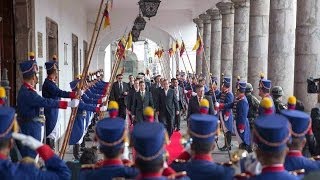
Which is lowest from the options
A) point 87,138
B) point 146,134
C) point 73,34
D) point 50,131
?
point 87,138

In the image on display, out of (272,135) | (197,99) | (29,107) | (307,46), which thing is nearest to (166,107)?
(197,99)

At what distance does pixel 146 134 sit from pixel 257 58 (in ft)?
30.2

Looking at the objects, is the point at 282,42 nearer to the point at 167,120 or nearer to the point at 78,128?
the point at 167,120

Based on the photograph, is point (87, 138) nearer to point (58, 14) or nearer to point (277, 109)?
point (58, 14)

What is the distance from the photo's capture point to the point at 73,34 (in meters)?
16.6

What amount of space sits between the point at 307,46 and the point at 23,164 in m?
5.73

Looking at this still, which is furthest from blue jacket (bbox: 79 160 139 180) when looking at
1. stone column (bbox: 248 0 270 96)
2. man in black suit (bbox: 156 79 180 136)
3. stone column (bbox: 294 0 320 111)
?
stone column (bbox: 248 0 270 96)

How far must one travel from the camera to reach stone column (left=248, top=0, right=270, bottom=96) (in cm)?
1188

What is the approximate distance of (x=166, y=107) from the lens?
11.7 meters

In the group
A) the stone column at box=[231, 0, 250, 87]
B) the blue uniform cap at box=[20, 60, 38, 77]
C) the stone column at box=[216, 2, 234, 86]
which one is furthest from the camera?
the stone column at box=[216, 2, 234, 86]

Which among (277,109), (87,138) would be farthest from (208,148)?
(87,138)

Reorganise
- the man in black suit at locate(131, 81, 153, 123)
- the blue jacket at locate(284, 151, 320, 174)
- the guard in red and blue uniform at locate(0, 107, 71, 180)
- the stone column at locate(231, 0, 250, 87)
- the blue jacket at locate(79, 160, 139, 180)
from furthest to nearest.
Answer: the stone column at locate(231, 0, 250, 87)
the man in black suit at locate(131, 81, 153, 123)
the blue jacket at locate(284, 151, 320, 174)
the blue jacket at locate(79, 160, 139, 180)
the guard in red and blue uniform at locate(0, 107, 71, 180)

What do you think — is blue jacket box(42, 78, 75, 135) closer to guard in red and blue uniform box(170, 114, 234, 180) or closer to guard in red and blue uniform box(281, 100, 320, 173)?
guard in red and blue uniform box(170, 114, 234, 180)

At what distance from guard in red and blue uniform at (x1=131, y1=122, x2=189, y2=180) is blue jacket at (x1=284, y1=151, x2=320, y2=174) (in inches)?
46.9
